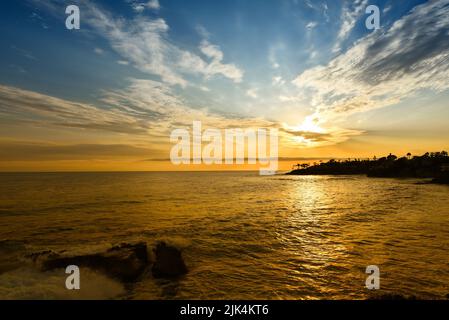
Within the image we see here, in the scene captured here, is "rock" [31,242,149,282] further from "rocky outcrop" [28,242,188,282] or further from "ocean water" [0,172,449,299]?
"ocean water" [0,172,449,299]

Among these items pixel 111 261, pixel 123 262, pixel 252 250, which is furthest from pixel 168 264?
pixel 252 250

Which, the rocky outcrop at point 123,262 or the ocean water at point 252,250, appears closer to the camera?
the ocean water at point 252,250

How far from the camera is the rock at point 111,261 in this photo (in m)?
9.95

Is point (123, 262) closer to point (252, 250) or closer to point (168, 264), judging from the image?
point (168, 264)

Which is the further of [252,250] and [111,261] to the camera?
[252,250]

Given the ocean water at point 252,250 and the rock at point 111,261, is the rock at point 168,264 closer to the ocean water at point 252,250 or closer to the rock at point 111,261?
the ocean water at point 252,250

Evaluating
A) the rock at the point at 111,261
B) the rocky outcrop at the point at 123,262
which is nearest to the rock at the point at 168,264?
the rocky outcrop at the point at 123,262

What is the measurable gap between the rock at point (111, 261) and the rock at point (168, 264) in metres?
0.77

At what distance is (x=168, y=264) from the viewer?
34.0ft

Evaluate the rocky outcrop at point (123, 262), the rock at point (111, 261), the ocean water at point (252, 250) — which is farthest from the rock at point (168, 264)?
the rock at point (111, 261)

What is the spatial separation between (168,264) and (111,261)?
2.42 metres

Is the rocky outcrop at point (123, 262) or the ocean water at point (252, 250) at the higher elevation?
the rocky outcrop at point (123, 262)

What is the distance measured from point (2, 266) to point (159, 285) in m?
7.94

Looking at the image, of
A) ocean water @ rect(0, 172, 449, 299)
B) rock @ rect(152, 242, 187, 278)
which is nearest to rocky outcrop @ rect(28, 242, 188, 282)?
rock @ rect(152, 242, 187, 278)
